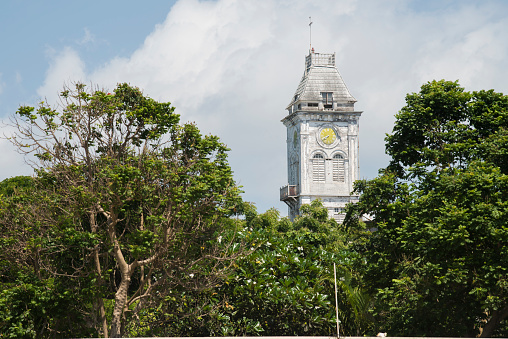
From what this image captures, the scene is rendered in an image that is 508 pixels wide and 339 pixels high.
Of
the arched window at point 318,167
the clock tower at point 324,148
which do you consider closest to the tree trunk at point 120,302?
the clock tower at point 324,148

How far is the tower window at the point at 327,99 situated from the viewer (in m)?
76.1

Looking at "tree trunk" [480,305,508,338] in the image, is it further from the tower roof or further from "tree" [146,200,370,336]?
the tower roof

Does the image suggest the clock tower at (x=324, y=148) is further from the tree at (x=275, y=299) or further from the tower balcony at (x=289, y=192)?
the tree at (x=275, y=299)

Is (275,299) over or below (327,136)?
below

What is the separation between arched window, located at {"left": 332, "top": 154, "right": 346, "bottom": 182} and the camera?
74762 millimetres

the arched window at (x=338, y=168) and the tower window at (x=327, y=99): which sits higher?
the tower window at (x=327, y=99)

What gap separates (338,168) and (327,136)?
328 centimetres

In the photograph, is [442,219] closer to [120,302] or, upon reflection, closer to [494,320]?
[494,320]

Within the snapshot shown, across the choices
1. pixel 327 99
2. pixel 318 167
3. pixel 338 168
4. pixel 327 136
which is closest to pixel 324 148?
pixel 327 136

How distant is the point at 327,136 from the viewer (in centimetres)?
7512

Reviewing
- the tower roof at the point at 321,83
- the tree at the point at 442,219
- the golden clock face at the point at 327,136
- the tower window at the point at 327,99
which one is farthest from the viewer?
the tower window at the point at 327,99

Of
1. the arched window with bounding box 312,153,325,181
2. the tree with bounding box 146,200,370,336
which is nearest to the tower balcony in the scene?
the arched window with bounding box 312,153,325,181

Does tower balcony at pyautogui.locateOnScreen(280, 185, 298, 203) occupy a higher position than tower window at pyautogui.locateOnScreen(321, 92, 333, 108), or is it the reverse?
tower window at pyautogui.locateOnScreen(321, 92, 333, 108)

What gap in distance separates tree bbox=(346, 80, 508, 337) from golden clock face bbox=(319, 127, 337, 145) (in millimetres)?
47517
